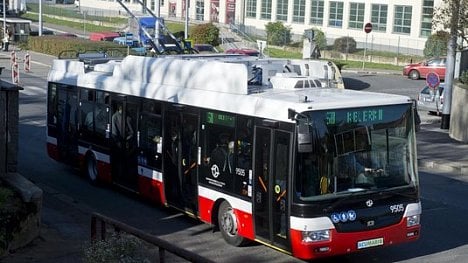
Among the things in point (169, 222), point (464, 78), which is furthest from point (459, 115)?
point (169, 222)

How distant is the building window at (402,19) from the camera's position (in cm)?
6669

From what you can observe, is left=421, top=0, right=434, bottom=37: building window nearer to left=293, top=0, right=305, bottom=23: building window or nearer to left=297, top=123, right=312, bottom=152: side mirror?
left=293, top=0, right=305, bottom=23: building window

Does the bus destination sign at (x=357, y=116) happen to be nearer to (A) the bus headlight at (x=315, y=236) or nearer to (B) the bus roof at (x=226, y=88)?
(B) the bus roof at (x=226, y=88)

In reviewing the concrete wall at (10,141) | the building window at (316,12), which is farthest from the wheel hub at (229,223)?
the building window at (316,12)

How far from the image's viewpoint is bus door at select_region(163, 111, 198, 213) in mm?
13625

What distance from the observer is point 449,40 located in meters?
26.9

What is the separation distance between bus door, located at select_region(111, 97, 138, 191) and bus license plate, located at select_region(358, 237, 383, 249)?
5.72 m

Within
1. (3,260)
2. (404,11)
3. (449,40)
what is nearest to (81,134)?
(3,260)

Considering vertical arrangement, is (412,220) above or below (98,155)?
above

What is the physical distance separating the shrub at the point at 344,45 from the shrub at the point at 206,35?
9.69 metres

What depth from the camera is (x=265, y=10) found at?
7975cm

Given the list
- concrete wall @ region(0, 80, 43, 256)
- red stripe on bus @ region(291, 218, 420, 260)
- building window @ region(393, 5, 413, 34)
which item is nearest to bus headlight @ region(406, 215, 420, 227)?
red stripe on bus @ region(291, 218, 420, 260)

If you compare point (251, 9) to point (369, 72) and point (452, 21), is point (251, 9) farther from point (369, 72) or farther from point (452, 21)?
point (452, 21)

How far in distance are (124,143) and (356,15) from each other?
57.0m
